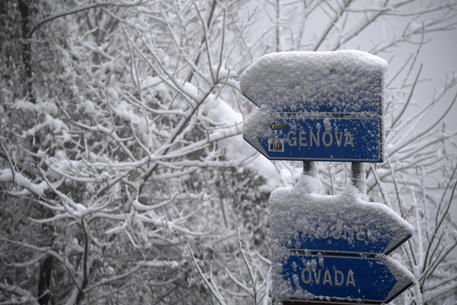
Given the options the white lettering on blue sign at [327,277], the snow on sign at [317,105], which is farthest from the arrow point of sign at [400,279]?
the snow on sign at [317,105]

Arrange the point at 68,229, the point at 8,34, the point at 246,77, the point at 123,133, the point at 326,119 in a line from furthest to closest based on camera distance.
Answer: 1. the point at 123,133
2. the point at 8,34
3. the point at 68,229
4. the point at 246,77
5. the point at 326,119

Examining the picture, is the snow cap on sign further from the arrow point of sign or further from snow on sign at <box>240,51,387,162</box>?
the arrow point of sign

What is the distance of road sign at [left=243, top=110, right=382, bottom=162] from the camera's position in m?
1.71

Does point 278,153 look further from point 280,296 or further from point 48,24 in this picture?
point 48,24

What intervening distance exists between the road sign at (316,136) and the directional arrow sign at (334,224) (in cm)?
17

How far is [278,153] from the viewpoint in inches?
73.0

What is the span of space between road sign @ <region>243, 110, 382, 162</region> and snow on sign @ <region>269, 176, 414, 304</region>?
16cm

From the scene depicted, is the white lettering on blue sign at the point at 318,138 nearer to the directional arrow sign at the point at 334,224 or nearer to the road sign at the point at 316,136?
the road sign at the point at 316,136

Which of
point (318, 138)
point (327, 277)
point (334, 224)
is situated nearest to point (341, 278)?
point (327, 277)

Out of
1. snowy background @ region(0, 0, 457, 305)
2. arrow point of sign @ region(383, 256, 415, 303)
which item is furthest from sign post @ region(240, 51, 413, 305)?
snowy background @ region(0, 0, 457, 305)

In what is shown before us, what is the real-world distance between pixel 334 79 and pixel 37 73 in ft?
15.0

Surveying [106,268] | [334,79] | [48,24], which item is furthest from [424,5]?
[106,268]

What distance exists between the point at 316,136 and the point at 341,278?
57cm

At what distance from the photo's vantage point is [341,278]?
5.71ft
